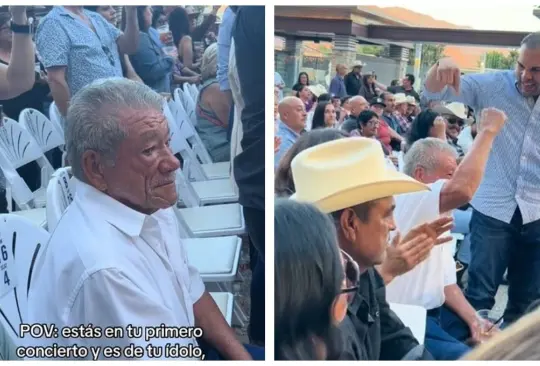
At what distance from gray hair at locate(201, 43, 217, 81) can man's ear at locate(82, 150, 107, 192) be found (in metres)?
0.49

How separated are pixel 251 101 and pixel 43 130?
764 mm

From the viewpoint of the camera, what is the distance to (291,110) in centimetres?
260

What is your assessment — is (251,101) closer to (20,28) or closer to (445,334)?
(20,28)

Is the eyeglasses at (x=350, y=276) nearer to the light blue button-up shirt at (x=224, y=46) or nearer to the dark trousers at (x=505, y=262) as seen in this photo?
the dark trousers at (x=505, y=262)

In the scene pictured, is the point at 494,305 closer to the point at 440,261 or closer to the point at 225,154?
the point at 440,261

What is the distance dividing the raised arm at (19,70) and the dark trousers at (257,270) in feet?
3.04

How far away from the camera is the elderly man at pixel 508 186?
2.65m

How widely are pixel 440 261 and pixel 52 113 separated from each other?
5.20ft

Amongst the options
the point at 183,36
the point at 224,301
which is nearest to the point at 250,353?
the point at 224,301

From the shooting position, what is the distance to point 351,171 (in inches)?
104

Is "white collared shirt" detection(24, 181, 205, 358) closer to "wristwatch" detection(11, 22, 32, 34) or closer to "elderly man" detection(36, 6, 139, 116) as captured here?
"elderly man" detection(36, 6, 139, 116)

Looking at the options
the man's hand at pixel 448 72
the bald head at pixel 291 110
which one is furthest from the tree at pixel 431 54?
the bald head at pixel 291 110
